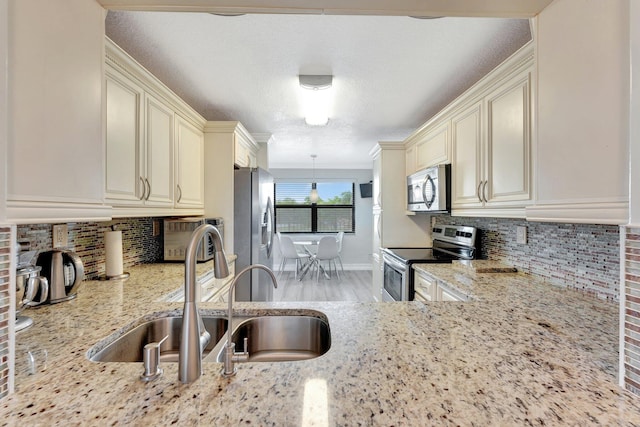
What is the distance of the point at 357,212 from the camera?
6.34m

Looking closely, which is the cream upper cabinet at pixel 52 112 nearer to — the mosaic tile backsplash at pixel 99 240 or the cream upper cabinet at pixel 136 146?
the cream upper cabinet at pixel 136 146

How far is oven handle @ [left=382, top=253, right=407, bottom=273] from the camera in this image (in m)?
2.43

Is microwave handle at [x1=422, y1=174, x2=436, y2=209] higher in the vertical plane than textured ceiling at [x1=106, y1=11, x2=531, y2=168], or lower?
lower

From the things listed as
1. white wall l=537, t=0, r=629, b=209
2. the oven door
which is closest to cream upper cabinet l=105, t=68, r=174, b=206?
white wall l=537, t=0, r=629, b=209

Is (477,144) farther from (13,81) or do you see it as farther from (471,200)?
(13,81)

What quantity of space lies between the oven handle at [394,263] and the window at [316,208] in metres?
3.24

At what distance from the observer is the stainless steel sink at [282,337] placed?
1.16 metres

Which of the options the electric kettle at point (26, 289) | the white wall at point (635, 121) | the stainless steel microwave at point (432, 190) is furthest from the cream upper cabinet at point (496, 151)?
the electric kettle at point (26, 289)

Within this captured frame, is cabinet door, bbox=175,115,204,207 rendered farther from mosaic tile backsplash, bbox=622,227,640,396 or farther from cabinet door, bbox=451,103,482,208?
mosaic tile backsplash, bbox=622,227,640,396

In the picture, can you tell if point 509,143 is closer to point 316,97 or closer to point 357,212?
point 316,97

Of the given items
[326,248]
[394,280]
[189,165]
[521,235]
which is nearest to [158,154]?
[189,165]

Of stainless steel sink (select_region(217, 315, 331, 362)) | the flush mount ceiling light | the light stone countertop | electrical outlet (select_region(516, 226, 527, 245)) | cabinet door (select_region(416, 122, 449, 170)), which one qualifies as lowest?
stainless steel sink (select_region(217, 315, 331, 362))

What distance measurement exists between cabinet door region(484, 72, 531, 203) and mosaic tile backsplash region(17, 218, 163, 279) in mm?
2454

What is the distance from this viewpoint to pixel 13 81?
654 mm
